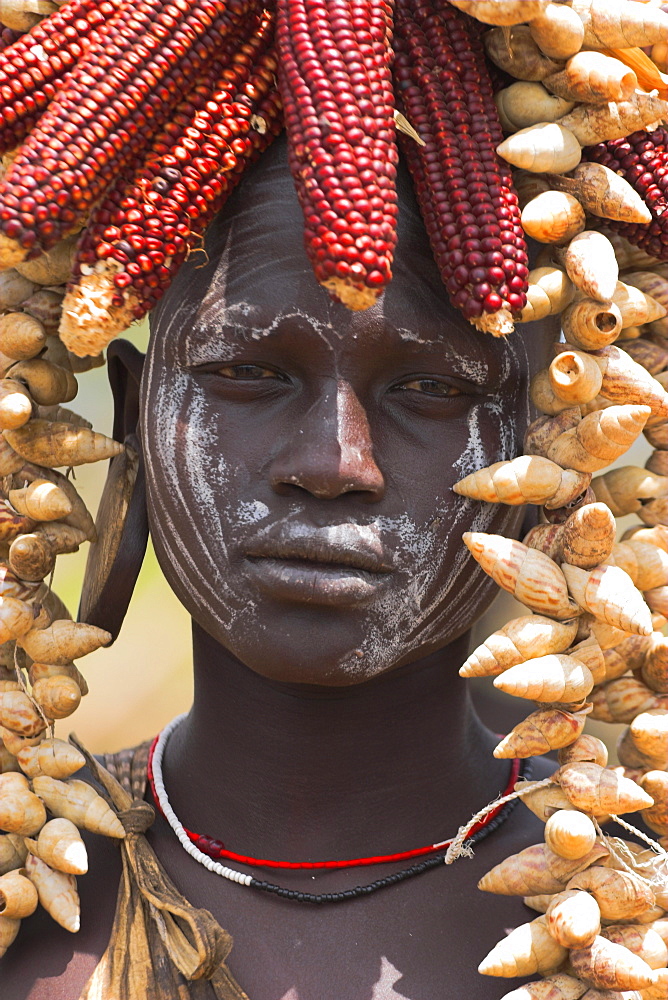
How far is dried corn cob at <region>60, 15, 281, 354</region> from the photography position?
162 centimetres

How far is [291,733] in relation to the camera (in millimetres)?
1924

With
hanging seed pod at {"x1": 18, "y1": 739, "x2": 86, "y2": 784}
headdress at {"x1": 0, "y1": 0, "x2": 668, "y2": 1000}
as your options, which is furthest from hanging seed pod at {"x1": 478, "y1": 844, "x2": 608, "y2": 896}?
hanging seed pod at {"x1": 18, "y1": 739, "x2": 86, "y2": 784}

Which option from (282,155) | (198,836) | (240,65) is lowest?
(198,836)

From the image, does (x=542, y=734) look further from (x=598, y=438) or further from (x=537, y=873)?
(x=598, y=438)

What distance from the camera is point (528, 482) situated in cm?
167

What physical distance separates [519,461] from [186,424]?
54 centimetres

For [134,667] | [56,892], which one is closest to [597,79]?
[56,892]

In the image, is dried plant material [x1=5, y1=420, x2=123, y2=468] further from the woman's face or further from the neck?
the neck

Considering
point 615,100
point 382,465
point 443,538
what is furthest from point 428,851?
point 615,100

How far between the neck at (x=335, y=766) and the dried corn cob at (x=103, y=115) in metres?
0.82

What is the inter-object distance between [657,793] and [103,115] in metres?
1.31

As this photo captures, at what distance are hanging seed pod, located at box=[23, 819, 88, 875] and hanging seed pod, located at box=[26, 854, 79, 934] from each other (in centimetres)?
1

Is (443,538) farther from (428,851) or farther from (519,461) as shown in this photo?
(428,851)

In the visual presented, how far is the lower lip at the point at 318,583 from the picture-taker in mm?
1672
